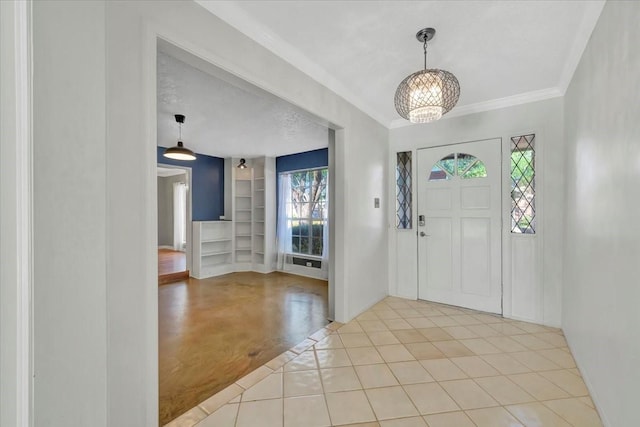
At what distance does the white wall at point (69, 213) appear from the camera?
2.02 feet

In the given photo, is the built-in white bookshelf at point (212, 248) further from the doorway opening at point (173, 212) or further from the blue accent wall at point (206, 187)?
the doorway opening at point (173, 212)

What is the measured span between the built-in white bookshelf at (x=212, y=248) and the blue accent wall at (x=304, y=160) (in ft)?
5.54

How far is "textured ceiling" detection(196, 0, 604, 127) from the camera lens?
5.39 ft

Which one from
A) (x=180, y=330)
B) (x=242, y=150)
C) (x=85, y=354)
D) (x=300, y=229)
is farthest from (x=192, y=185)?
(x=85, y=354)

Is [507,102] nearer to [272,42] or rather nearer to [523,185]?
[523,185]

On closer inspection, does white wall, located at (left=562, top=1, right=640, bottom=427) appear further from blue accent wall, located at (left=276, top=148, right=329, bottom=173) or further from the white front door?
blue accent wall, located at (left=276, top=148, right=329, bottom=173)

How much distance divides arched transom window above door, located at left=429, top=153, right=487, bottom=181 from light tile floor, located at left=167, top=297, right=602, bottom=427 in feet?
5.64


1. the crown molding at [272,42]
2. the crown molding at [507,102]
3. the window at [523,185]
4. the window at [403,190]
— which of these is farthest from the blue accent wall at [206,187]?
the window at [523,185]

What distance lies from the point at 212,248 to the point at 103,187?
490 cm

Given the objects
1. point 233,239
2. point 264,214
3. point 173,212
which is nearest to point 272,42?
point 264,214

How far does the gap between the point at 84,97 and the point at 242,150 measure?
446 centimetres

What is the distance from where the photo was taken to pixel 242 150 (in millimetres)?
5027

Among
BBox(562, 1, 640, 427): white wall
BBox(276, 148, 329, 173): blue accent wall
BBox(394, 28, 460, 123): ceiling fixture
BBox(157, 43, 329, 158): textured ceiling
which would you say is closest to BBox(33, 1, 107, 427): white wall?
BBox(157, 43, 329, 158): textured ceiling

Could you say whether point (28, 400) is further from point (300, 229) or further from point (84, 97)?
point (300, 229)
